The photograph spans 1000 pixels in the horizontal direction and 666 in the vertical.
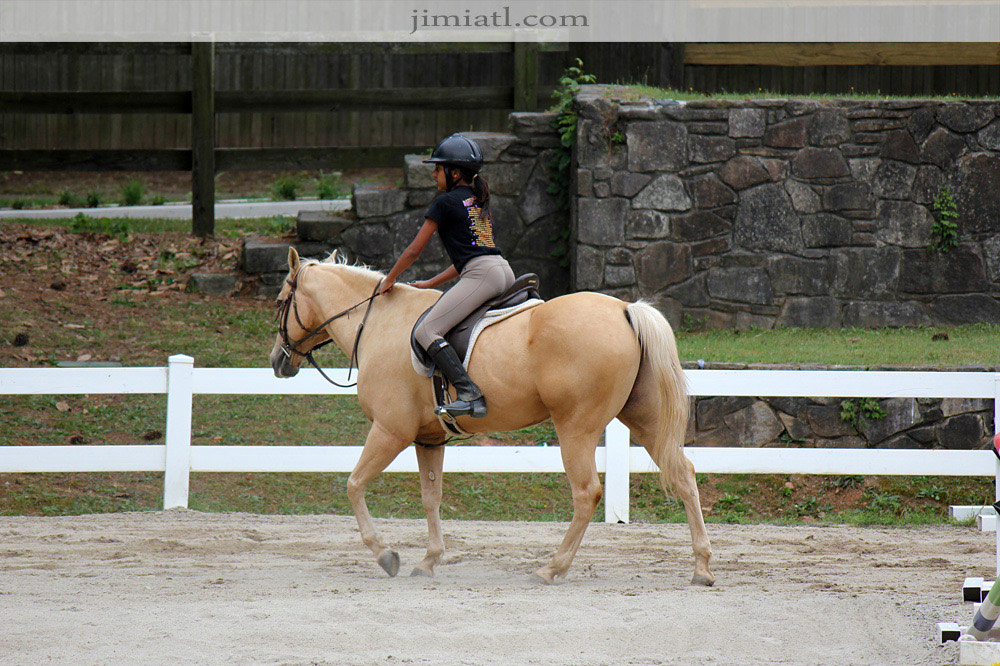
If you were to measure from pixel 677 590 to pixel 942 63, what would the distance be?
31.9 feet

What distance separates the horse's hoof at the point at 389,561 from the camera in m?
5.75

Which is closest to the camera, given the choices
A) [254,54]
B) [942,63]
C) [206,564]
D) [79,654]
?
[79,654]

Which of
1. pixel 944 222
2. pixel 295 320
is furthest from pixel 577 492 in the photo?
pixel 944 222

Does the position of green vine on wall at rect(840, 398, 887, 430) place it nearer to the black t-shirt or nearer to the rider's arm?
the black t-shirt

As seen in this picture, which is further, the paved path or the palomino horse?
the paved path

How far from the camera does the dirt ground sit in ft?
14.2

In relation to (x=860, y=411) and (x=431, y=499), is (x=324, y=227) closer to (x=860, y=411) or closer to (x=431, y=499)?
(x=431, y=499)

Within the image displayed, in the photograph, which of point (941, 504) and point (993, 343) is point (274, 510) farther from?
point (993, 343)

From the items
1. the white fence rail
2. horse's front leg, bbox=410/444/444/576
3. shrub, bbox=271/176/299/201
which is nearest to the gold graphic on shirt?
horse's front leg, bbox=410/444/444/576

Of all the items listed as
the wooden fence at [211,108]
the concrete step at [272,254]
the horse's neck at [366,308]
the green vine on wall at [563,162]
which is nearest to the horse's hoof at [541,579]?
the horse's neck at [366,308]

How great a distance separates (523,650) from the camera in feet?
14.3

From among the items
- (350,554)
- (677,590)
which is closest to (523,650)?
(677,590)

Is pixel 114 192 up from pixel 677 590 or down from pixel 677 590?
up

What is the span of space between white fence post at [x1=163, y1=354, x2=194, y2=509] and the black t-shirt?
2800 millimetres
